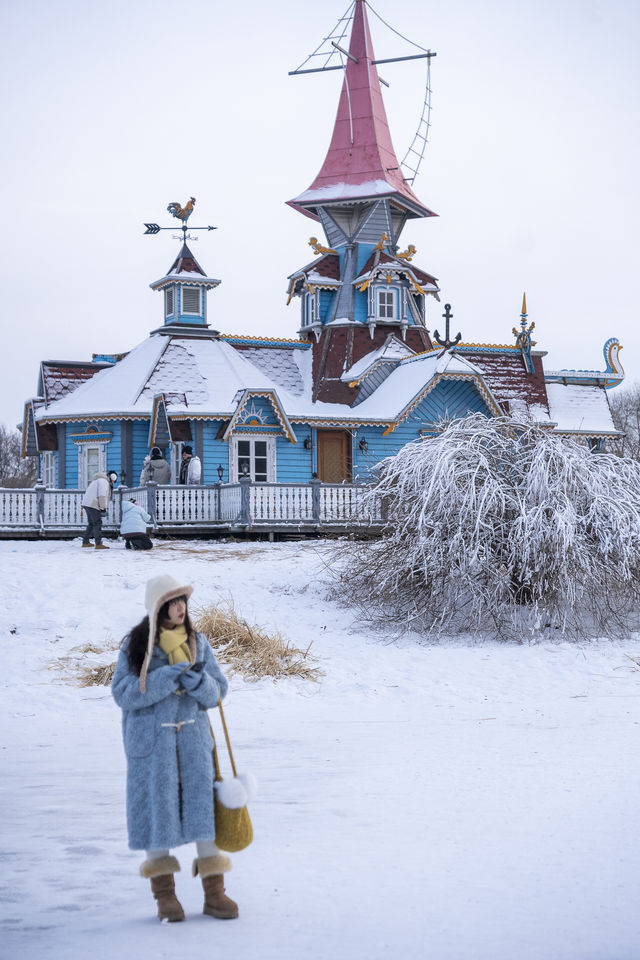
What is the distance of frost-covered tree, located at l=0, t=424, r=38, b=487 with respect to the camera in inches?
2781

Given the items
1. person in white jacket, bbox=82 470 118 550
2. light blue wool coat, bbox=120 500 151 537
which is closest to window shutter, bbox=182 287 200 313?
person in white jacket, bbox=82 470 118 550

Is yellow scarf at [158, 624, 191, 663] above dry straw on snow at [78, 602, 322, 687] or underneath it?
above

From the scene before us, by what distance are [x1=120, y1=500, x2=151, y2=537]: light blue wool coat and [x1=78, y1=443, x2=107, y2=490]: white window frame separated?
318 inches

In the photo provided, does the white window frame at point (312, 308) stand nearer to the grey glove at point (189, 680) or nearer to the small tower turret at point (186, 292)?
the small tower turret at point (186, 292)

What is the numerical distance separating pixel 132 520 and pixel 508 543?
8.52 metres

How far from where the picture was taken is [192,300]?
32.9m

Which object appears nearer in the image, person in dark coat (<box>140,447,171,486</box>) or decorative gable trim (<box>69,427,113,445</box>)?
person in dark coat (<box>140,447,171,486</box>)

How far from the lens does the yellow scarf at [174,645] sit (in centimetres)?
534

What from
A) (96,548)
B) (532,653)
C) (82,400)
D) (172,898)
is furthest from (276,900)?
(82,400)

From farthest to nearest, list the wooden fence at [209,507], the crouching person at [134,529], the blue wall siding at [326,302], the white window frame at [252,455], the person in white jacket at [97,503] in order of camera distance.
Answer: the blue wall siding at [326,302] → the white window frame at [252,455] → the wooden fence at [209,507] → the person in white jacket at [97,503] → the crouching person at [134,529]

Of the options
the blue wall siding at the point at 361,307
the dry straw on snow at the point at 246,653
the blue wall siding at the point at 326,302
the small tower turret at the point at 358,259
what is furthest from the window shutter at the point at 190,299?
the dry straw on snow at the point at 246,653

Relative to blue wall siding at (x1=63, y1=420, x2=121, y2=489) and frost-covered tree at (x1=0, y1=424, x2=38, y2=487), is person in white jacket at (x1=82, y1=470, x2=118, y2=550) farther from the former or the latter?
frost-covered tree at (x1=0, y1=424, x2=38, y2=487)

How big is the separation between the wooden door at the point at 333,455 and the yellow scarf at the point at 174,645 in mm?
24946

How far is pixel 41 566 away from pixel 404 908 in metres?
14.4
